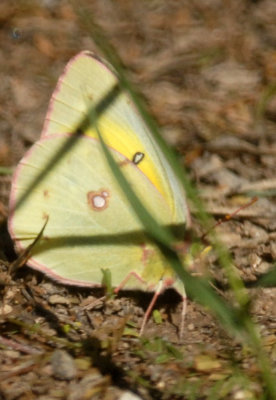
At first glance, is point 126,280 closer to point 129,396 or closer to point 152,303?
point 152,303

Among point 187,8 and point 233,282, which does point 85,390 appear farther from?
point 187,8

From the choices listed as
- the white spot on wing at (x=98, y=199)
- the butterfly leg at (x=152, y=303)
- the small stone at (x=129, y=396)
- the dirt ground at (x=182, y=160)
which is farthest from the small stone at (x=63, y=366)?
the white spot on wing at (x=98, y=199)

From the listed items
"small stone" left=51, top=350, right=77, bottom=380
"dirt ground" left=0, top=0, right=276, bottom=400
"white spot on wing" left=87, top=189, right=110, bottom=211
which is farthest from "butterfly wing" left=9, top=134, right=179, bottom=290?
"small stone" left=51, top=350, right=77, bottom=380

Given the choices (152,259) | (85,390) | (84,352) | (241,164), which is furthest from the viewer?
(241,164)

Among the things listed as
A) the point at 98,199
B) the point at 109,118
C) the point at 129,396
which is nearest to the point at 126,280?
the point at 98,199

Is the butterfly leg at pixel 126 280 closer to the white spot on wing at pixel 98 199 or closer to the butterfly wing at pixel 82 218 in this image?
the butterfly wing at pixel 82 218

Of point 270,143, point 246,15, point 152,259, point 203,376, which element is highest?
point 246,15

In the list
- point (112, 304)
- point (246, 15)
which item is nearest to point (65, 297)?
point (112, 304)
